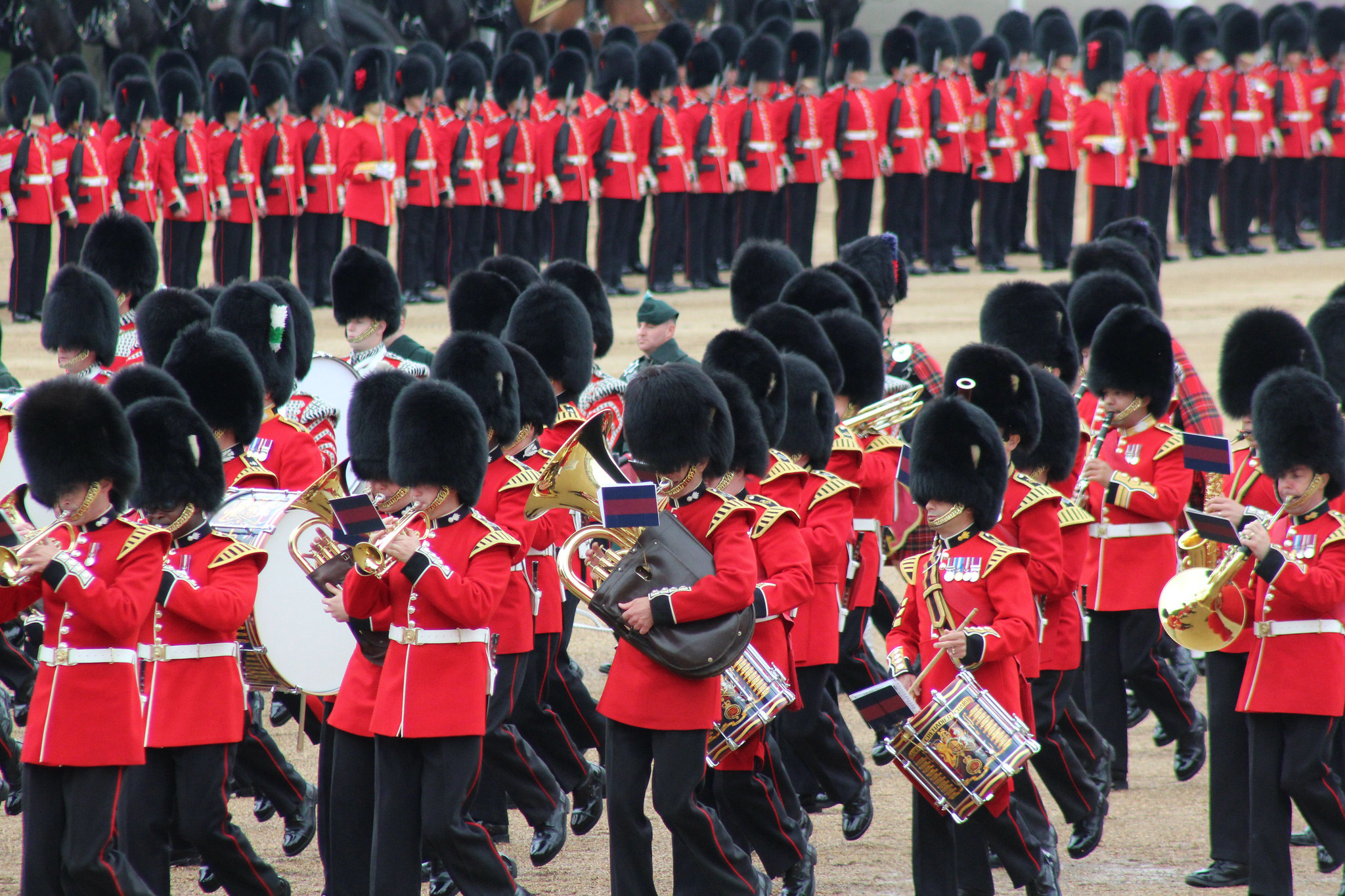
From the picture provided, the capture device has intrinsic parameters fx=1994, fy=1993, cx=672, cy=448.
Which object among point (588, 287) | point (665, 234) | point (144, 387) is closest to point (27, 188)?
point (665, 234)

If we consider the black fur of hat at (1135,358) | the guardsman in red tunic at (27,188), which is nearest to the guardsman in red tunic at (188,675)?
the black fur of hat at (1135,358)

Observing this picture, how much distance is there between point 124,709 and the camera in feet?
13.0

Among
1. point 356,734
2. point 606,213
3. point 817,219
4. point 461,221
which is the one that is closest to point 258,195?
point 461,221

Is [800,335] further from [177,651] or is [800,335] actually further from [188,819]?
[188,819]

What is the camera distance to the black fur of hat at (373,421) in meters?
4.69

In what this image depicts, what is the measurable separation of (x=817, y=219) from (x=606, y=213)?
423cm

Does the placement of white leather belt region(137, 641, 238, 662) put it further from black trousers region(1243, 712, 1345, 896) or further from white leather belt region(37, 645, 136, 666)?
black trousers region(1243, 712, 1345, 896)

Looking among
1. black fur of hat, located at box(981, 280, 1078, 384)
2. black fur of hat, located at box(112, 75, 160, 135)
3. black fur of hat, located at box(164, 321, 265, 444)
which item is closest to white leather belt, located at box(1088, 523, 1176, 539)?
black fur of hat, located at box(981, 280, 1078, 384)

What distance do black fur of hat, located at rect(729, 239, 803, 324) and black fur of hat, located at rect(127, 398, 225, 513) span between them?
3.58 meters

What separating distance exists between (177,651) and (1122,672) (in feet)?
9.12

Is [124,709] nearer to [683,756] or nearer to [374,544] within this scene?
[374,544]

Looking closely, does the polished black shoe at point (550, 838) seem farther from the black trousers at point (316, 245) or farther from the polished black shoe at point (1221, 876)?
the black trousers at point (316, 245)

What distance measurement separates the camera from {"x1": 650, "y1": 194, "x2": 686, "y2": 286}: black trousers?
1316 cm

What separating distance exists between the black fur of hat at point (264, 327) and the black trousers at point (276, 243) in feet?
20.7
